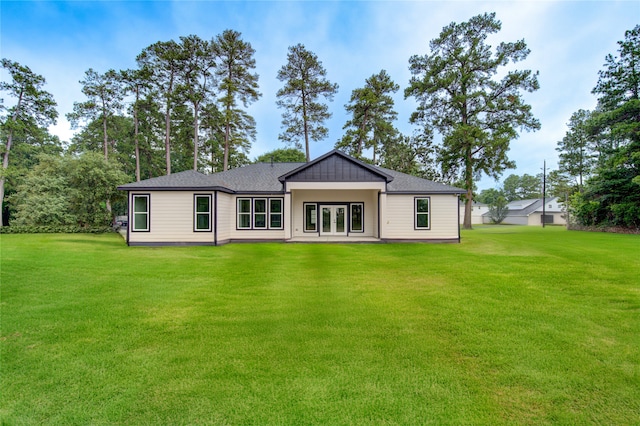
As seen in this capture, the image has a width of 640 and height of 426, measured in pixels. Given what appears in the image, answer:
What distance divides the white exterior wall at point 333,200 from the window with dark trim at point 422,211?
237 cm

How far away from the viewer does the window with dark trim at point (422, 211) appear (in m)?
15.1

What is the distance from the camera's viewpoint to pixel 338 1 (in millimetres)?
13469

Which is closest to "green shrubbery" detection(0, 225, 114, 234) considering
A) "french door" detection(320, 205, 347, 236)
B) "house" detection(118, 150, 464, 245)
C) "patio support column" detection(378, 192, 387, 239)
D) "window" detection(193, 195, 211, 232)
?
"house" detection(118, 150, 464, 245)

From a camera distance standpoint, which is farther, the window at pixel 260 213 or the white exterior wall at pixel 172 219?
the window at pixel 260 213

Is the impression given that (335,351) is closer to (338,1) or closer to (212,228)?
(212,228)

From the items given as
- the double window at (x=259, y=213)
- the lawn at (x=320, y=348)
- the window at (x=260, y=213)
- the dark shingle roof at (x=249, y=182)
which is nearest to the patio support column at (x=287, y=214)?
the double window at (x=259, y=213)

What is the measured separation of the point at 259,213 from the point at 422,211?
824cm

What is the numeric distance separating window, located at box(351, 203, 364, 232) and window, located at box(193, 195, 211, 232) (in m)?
7.63

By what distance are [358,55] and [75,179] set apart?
2203cm

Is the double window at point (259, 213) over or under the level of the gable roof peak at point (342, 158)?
under

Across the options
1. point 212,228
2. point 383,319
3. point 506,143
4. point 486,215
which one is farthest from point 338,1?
point 486,215

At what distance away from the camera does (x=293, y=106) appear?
27.3 meters

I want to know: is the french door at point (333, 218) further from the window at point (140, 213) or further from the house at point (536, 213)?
the house at point (536, 213)

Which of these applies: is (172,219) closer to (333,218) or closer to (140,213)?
(140,213)
